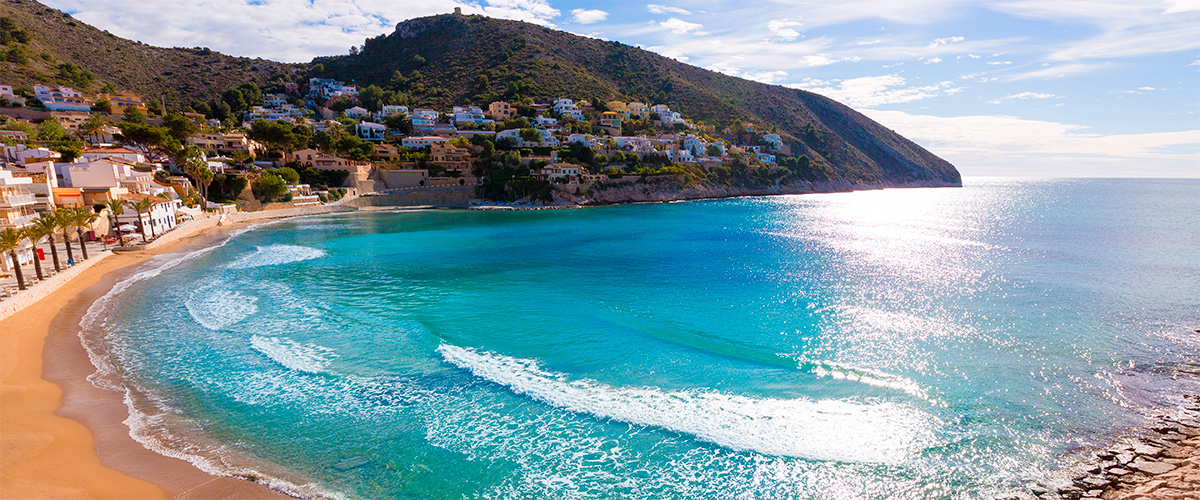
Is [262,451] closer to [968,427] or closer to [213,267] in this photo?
[968,427]

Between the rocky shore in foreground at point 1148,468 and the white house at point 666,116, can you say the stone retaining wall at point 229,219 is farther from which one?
the white house at point 666,116

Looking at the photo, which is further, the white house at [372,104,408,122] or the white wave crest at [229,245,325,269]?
the white house at [372,104,408,122]

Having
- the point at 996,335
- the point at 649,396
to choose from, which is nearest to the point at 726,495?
the point at 649,396

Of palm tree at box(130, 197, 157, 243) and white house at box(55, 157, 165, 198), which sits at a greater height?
white house at box(55, 157, 165, 198)

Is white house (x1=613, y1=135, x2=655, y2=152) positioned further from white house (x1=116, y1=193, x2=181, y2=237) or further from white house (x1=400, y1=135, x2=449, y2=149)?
white house (x1=116, y1=193, x2=181, y2=237)

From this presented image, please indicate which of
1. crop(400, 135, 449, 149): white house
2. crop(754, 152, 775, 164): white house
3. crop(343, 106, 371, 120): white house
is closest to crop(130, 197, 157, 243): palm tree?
crop(400, 135, 449, 149): white house

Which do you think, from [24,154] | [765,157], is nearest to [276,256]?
[24,154]

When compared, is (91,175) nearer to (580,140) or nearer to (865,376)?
(865,376)

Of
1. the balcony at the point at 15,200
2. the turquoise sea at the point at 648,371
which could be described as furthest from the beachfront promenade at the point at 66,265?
the balcony at the point at 15,200
